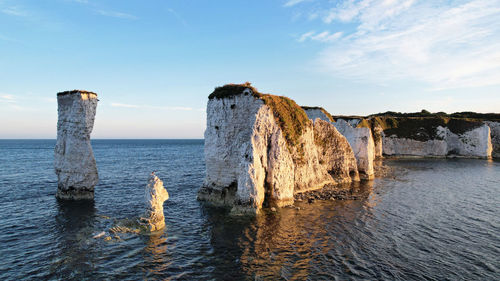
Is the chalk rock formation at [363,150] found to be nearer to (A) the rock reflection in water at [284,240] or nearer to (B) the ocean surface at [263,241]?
(B) the ocean surface at [263,241]

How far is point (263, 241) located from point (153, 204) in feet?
31.5

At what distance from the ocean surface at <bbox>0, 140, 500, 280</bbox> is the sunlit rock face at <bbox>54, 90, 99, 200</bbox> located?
2464 millimetres

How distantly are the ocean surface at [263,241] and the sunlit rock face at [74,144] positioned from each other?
8.08 ft

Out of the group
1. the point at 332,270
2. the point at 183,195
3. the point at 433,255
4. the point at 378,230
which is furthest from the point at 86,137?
the point at 433,255

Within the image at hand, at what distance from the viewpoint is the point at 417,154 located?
81000 mm

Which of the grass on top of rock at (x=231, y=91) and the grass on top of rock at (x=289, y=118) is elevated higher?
the grass on top of rock at (x=231, y=91)

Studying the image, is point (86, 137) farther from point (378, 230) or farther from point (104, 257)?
point (378, 230)

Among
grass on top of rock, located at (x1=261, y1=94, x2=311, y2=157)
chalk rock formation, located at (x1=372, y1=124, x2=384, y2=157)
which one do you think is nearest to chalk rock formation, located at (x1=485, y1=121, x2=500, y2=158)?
chalk rock formation, located at (x1=372, y1=124, x2=384, y2=157)

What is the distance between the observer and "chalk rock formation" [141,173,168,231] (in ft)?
72.7

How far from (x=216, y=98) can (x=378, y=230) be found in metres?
20.9

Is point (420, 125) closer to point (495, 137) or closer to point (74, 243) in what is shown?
point (495, 137)

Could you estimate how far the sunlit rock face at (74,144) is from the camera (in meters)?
30.6

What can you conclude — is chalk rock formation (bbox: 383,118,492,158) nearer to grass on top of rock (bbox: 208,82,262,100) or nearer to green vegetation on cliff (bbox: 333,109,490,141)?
green vegetation on cliff (bbox: 333,109,490,141)

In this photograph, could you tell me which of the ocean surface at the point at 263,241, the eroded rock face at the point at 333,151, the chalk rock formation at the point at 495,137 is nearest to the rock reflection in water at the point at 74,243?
the ocean surface at the point at 263,241
